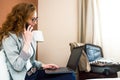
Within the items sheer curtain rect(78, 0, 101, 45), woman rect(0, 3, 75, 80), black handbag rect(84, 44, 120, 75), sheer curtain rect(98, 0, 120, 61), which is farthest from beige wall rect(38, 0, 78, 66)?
woman rect(0, 3, 75, 80)

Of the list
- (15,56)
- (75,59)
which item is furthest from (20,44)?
(75,59)

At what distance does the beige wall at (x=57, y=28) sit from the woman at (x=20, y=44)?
1723mm

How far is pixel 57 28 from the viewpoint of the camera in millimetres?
3553

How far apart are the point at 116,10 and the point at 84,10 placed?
0.54 metres

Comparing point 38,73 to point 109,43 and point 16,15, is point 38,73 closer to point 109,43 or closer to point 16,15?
point 16,15

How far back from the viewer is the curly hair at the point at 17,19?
5.29 ft

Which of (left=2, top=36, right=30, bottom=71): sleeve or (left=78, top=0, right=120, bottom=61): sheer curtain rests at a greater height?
(left=78, top=0, right=120, bottom=61): sheer curtain

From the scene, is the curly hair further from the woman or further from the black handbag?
the black handbag

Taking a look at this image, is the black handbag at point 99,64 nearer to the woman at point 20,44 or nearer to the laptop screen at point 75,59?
the laptop screen at point 75,59

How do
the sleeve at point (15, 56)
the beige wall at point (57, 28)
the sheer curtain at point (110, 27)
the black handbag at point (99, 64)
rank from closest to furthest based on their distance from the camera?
the sleeve at point (15, 56) < the black handbag at point (99, 64) < the sheer curtain at point (110, 27) < the beige wall at point (57, 28)

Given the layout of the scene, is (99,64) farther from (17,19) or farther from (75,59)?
(17,19)

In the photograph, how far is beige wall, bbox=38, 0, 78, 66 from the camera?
11.5ft

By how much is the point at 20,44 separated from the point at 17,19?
208 mm

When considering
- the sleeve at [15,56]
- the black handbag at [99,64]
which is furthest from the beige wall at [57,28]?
the sleeve at [15,56]
